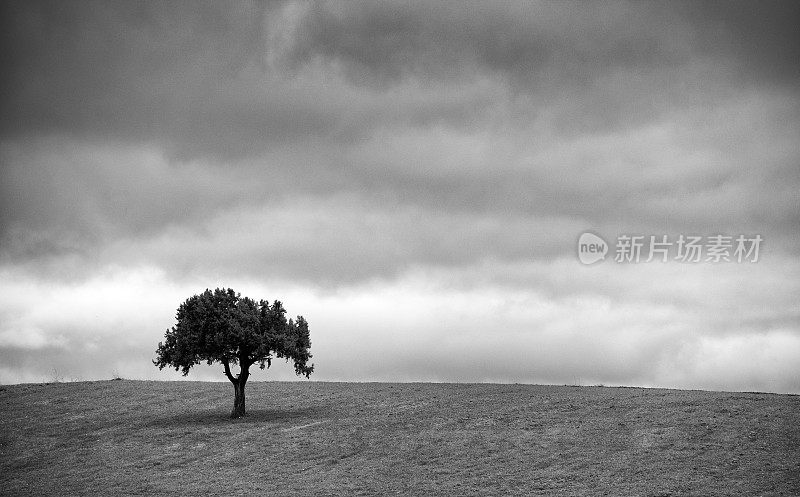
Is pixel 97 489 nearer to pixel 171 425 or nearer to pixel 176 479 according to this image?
pixel 176 479

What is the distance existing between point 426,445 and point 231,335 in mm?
21672

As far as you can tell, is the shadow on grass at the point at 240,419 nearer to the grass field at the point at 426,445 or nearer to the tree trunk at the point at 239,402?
the grass field at the point at 426,445

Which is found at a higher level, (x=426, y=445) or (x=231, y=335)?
(x=231, y=335)

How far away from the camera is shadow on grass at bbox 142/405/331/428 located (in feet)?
237

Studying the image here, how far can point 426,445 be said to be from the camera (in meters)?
60.1

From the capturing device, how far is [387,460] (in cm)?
5700

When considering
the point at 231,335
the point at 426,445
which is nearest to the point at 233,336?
the point at 231,335

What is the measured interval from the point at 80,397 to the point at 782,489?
78.8 metres

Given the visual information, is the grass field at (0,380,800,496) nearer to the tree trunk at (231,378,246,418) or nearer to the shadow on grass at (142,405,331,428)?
the shadow on grass at (142,405,331,428)

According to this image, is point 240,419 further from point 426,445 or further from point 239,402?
point 426,445

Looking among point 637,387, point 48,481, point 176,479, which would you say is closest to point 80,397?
point 48,481

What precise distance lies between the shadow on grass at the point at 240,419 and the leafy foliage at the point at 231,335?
13.7 feet

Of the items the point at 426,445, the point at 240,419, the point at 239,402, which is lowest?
the point at 426,445

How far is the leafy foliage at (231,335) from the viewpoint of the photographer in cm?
7106
